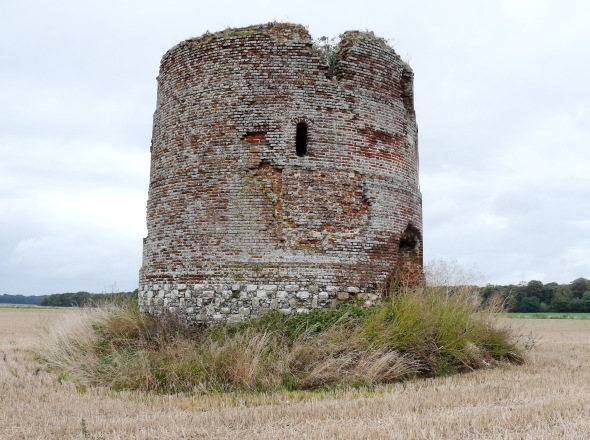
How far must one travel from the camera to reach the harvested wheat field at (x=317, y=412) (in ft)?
17.3

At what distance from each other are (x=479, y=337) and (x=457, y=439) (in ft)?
15.8

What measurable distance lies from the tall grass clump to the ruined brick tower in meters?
0.53

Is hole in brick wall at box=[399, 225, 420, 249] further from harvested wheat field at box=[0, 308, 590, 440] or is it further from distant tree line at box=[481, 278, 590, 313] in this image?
distant tree line at box=[481, 278, 590, 313]

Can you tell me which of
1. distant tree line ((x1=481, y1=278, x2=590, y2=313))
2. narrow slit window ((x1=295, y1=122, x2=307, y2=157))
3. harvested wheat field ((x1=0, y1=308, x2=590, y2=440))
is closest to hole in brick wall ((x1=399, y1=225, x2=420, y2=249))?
narrow slit window ((x1=295, y1=122, x2=307, y2=157))

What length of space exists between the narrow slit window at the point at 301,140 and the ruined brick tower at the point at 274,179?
0.06ft

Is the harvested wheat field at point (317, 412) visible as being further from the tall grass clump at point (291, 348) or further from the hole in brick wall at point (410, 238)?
the hole in brick wall at point (410, 238)

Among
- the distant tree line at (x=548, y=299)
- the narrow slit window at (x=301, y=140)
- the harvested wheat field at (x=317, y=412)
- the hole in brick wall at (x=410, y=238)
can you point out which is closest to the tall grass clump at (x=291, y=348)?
the harvested wheat field at (x=317, y=412)

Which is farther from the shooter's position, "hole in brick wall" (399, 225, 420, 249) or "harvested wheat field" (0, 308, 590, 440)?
"hole in brick wall" (399, 225, 420, 249)

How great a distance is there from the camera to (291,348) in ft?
27.1

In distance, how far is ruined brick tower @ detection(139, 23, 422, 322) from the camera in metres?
9.37

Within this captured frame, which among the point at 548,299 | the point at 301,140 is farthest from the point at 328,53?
the point at 548,299

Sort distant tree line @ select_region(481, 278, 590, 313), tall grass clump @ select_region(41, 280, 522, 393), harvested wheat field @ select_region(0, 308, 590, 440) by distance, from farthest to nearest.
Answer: distant tree line @ select_region(481, 278, 590, 313) → tall grass clump @ select_region(41, 280, 522, 393) → harvested wheat field @ select_region(0, 308, 590, 440)

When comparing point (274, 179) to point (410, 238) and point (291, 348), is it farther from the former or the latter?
point (410, 238)

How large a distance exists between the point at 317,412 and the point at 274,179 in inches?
177
